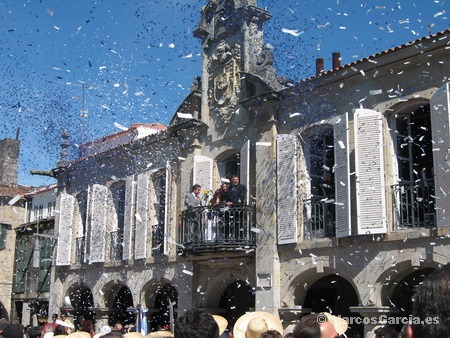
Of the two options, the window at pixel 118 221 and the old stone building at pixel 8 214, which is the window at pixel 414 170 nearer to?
the window at pixel 118 221

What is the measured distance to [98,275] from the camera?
2067 cm

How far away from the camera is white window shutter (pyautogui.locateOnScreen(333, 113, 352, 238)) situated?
44.1 feet

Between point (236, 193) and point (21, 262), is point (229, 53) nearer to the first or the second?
point (236, 193)

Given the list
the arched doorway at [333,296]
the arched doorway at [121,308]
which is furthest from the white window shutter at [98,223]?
the arched doorway at [333,296]

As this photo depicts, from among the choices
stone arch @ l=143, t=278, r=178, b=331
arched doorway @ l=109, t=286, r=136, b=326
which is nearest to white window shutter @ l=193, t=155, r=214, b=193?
stone arch @ l=143, t=278, r=178, b=331

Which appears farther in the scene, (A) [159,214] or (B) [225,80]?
(A) [159,214]

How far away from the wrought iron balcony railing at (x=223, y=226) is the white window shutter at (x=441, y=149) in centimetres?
471

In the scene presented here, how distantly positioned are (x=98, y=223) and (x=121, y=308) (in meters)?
2.72

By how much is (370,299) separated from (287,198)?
2.91m

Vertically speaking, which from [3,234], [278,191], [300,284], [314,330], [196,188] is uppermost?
[196,188]

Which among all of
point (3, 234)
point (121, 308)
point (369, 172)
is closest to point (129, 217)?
point (121, 308)

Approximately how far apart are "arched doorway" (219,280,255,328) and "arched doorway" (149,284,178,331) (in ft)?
5.82

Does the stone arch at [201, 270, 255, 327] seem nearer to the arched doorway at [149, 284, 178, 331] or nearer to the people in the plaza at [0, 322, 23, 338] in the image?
the arched doorway at [149, 284, 178, 331]

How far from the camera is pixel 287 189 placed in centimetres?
1484
